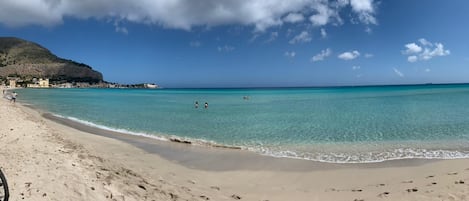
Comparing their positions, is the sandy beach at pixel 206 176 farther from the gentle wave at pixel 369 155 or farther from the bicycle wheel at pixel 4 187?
the bicycle wheel at pixel 4 187

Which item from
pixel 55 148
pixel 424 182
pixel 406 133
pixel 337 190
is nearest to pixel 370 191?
pixel 337 190

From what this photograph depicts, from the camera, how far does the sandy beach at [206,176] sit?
6.83m

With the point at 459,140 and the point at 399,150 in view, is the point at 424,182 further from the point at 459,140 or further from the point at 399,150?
the point at 459,140

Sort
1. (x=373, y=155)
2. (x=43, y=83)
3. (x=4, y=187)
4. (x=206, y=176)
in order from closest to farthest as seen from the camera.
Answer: (x=4, y=187), (x=206, y=176), (x=373, y=155), (x=43, y=83)

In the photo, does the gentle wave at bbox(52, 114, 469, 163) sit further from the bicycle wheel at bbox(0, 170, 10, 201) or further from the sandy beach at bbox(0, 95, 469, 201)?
the bicycle wheel at bbox(0, 170, 10, 201)

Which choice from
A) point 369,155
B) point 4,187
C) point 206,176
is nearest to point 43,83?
point 206,176

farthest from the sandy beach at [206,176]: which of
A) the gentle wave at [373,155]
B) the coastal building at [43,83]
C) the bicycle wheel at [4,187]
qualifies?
the coastal building at [43,83]

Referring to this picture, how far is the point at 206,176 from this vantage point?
31.2 ft

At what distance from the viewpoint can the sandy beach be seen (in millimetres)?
6832

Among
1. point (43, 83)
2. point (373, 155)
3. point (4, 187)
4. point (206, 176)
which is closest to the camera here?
point (4, 187)

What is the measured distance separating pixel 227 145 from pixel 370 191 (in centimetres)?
790

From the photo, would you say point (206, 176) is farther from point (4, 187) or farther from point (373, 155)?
point (373, 155)

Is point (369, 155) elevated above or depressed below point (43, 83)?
below

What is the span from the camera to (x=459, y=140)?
Answer: 15258 millimetres
